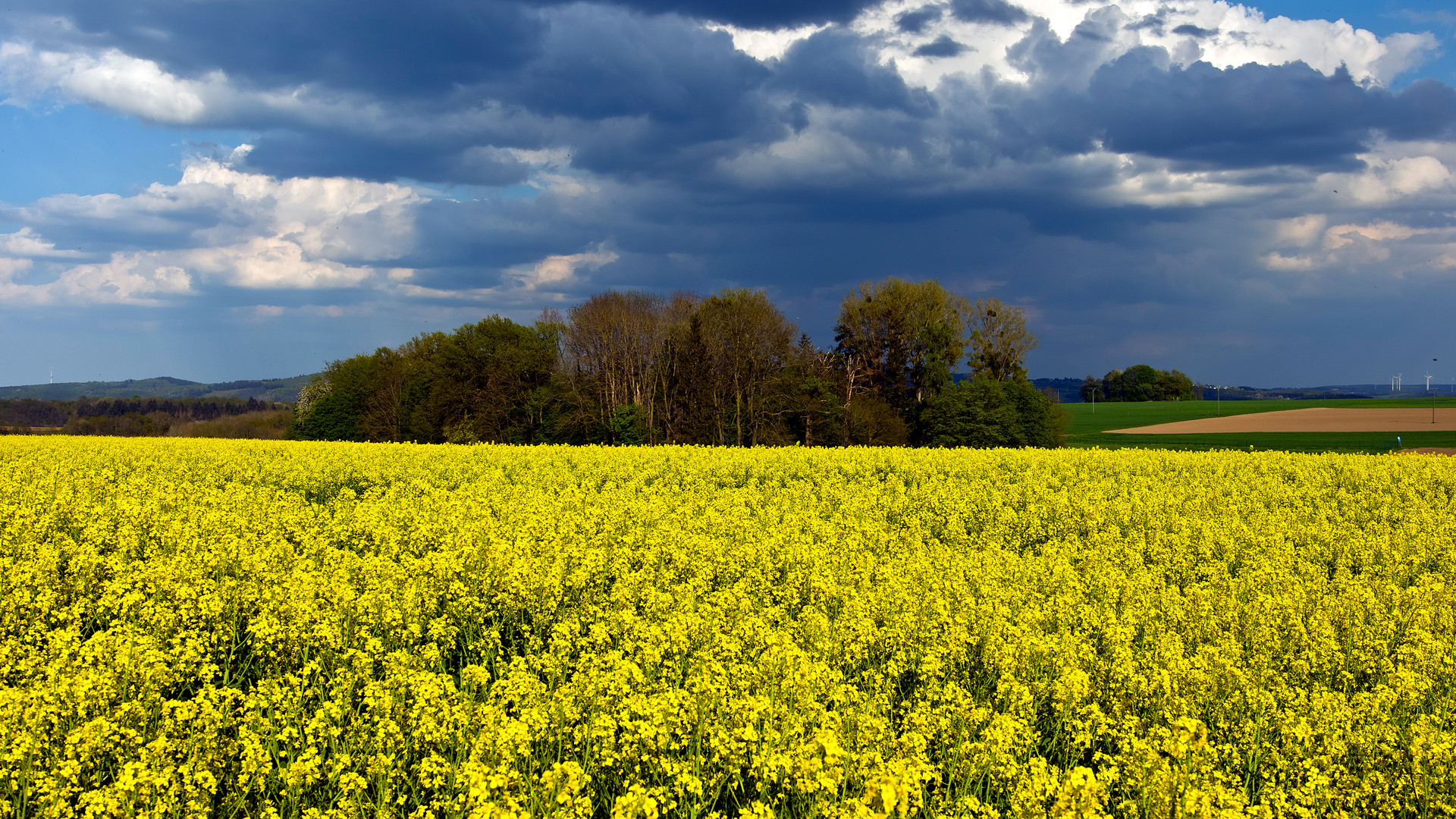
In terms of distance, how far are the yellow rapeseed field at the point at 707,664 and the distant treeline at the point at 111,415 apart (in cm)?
7180

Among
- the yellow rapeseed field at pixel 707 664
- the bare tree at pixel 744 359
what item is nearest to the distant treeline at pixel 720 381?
the bare tree at pixel 744 359

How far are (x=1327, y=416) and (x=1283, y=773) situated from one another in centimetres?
10656

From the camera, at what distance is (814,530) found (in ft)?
39.8

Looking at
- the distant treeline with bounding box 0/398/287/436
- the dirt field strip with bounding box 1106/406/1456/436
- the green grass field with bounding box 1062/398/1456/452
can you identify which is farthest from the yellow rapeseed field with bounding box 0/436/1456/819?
the dirt field strip with bounding box 1106/406/1456/436

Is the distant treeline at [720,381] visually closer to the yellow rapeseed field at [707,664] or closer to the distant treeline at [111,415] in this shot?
the distant treeline at [111,415]

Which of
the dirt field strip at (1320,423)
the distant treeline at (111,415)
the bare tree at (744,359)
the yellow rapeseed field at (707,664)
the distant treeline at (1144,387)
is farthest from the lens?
the distant treeline at (1144,387)

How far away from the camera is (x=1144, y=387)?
553 ft

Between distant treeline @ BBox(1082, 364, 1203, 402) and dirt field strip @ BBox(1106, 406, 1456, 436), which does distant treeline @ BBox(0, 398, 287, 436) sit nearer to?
dirt field strip @ BBox(1106, 406, 1456, 436)

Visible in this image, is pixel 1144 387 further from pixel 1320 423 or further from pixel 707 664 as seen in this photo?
pixel 707 664

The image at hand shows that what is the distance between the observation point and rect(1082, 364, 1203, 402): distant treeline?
16650 centimetres

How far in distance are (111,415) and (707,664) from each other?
129 m

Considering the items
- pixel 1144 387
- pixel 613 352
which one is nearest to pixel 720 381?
pixel 613 352

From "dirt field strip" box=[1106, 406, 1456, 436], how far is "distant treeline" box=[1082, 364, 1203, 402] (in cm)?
6584

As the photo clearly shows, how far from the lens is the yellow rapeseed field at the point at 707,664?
4895 mm
